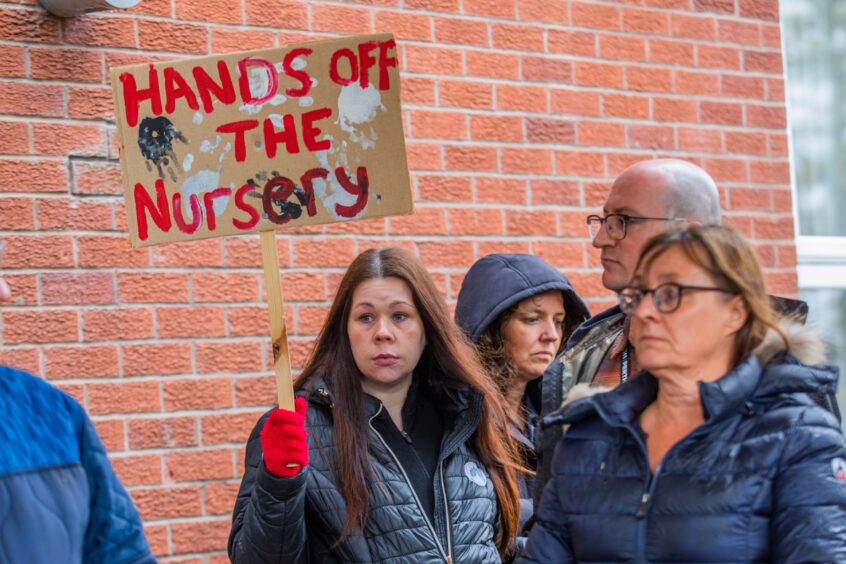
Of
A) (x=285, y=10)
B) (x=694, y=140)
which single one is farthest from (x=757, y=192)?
(x=285, y=10)

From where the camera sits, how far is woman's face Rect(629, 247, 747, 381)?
96.6 inches

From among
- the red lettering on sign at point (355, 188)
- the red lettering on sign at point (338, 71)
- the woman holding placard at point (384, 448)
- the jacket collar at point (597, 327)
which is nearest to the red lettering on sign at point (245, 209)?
the red lettering on sign at point (355, 188)

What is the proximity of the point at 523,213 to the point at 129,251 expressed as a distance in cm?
153

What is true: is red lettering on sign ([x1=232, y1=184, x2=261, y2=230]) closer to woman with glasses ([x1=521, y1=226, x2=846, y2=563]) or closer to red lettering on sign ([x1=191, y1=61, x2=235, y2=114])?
red lettering on sign ([x1=191, y1=61, x2=235, y2=114])

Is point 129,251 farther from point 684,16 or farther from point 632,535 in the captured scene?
point 684,16

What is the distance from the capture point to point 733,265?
2471 millimetres

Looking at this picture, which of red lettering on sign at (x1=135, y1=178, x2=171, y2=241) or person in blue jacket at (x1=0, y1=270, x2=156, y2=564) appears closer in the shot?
person in blue jacket at (x1=0, y1=270, x2=156, y2=564)

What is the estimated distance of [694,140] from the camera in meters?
5.23

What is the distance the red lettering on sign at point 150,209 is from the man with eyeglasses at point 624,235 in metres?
1.06

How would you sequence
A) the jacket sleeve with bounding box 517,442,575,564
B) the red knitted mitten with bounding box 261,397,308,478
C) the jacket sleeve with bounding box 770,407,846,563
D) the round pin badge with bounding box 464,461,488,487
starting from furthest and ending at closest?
the round pin badge with bounding box 464,461,488,487
the red knitted mitten with bounding box 261,397,308,478
the jacket sleeve with bounding box 517,442,575,564
the jacket sleeve with bounding box 770,407,846,563

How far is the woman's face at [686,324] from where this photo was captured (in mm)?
2453

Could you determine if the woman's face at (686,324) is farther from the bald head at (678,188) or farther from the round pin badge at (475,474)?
the round pin badge at (475,474)

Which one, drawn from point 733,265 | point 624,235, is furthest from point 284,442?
point 733,265

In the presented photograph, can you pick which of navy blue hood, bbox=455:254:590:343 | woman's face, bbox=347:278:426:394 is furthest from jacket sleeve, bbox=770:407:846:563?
navy blue hood, bbox=455:254:590:343
